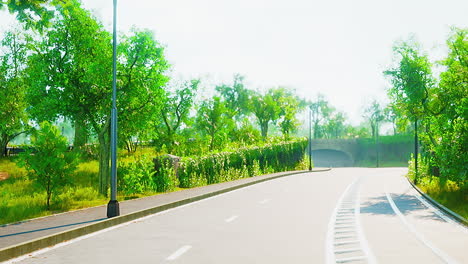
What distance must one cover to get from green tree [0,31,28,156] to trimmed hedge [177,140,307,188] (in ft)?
49.8

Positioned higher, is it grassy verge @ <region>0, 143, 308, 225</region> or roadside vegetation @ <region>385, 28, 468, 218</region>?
roadside vegetation @ <region>385, 28, 468, 218</region>

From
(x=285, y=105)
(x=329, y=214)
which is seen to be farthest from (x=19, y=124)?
(x=285, y=105)

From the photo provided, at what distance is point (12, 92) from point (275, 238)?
1344 inches

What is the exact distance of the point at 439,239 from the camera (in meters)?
11.3

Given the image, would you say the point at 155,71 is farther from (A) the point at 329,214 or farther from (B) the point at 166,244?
(B) the point at 166,244

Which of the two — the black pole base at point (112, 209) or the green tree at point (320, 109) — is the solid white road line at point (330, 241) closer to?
the black pole base at point (112, 209)

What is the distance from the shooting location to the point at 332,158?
122 meters

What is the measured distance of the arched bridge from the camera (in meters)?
112

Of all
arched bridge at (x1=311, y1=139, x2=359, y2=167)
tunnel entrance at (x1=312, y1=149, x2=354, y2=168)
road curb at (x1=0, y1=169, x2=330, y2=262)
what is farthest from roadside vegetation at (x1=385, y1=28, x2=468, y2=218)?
tunnel entrance at (x1=312, y1=149, x2=354, y2=168)

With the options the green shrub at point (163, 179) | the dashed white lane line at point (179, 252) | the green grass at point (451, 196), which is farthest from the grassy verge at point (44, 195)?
the green grass at point (451, 196)

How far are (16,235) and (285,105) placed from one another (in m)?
88.5

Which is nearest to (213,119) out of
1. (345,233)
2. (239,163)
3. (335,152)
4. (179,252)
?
(239,163)

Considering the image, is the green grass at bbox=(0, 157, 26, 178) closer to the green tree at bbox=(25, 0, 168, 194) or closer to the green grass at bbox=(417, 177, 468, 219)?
the green tree at bbox=(25, 0, 168, 194)

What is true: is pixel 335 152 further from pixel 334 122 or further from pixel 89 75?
pixel 89 75
